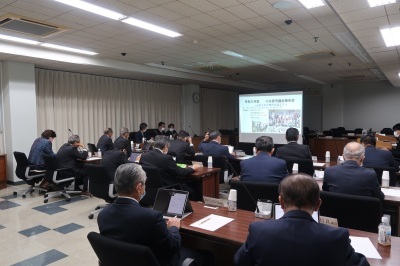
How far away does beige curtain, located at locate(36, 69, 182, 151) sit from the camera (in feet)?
23.7

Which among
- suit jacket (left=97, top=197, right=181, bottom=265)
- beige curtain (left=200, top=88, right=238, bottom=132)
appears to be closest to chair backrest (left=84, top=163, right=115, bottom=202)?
suit jacket (left=97, top=197, right=181, bottom=265)

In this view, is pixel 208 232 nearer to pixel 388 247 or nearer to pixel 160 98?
pixel 388 247

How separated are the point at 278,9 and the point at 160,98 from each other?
6.69m

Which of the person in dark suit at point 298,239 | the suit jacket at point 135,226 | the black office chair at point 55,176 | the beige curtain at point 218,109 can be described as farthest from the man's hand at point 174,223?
the beige curtain at point 218,109

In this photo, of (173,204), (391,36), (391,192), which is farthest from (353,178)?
(391,36)

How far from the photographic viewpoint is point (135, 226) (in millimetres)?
1549

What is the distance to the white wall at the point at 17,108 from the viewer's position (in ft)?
20.3

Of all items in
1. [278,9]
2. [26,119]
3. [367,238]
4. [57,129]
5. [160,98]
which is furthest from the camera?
[160,98]

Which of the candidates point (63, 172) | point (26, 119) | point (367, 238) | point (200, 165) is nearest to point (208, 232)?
point (367, 238)

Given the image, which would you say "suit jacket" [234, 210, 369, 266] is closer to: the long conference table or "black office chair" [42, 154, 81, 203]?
the long conference table

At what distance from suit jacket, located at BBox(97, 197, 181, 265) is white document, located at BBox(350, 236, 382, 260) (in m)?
1.01

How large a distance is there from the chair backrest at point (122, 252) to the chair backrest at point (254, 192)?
4.57 ft

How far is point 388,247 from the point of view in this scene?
162 centimetres

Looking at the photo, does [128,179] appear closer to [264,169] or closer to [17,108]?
[264,169]
